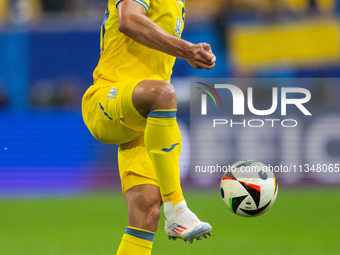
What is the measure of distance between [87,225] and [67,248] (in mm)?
1508

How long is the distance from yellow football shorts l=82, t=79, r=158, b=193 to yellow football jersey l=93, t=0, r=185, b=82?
0.10m

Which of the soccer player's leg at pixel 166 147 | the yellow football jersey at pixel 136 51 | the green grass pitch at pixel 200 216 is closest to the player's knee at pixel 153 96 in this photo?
the soccer player's leg at pixel 166 147

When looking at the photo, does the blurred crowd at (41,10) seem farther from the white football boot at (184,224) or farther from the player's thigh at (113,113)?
the white football boot at (184,224)

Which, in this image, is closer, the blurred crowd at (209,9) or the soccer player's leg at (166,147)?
the soccer player's leg at (166,147)

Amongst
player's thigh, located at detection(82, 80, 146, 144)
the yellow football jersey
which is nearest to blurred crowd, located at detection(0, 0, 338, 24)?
the yellow football jersey

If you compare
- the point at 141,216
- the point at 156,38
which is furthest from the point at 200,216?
the point at 156,38

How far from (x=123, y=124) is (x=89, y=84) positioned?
22.6 feet

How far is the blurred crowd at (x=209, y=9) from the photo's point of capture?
430 inches

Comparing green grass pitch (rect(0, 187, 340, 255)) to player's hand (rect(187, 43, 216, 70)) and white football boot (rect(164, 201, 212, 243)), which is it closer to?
white football boot (rect(164, 201, 212, 243))

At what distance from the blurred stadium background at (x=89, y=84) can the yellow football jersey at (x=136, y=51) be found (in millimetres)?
4915

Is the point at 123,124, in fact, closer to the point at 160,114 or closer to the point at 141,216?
the point at 160,114

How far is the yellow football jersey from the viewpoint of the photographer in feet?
13.5

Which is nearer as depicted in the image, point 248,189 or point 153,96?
point 153,96

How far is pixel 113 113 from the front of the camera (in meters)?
3.94
